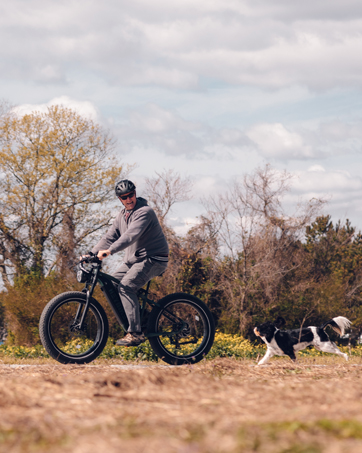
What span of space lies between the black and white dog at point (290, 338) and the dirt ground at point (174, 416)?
4.91 metres

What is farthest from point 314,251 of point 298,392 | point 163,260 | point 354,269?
point 298,392

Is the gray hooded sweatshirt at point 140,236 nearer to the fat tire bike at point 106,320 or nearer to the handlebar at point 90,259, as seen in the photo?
the handlebar at point 90,259

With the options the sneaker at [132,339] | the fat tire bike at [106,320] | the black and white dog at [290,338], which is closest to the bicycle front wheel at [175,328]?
the fat tire bike at [106,320]

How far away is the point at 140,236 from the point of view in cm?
596

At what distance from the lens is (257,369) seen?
5.47 metres

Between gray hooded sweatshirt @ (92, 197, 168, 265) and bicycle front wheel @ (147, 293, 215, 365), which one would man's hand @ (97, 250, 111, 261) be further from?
bicycle front wheel @ (147, 293, 215, 365)

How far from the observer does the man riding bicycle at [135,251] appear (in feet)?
19.2

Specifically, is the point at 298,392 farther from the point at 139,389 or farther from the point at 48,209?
the point at 48,209

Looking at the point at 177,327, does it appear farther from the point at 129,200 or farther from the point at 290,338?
the point at 290,338

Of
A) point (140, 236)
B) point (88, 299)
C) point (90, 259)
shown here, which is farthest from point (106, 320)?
point (140, 236)

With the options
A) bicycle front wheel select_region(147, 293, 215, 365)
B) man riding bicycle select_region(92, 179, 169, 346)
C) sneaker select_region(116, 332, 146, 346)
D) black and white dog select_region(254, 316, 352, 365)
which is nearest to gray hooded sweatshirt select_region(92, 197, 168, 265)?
man riding bicycle select_region(92, 179, 169, 346)

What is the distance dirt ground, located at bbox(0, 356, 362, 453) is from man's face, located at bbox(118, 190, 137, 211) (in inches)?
104

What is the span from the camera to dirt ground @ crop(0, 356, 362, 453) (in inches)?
83.9

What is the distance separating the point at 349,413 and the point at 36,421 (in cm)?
159
